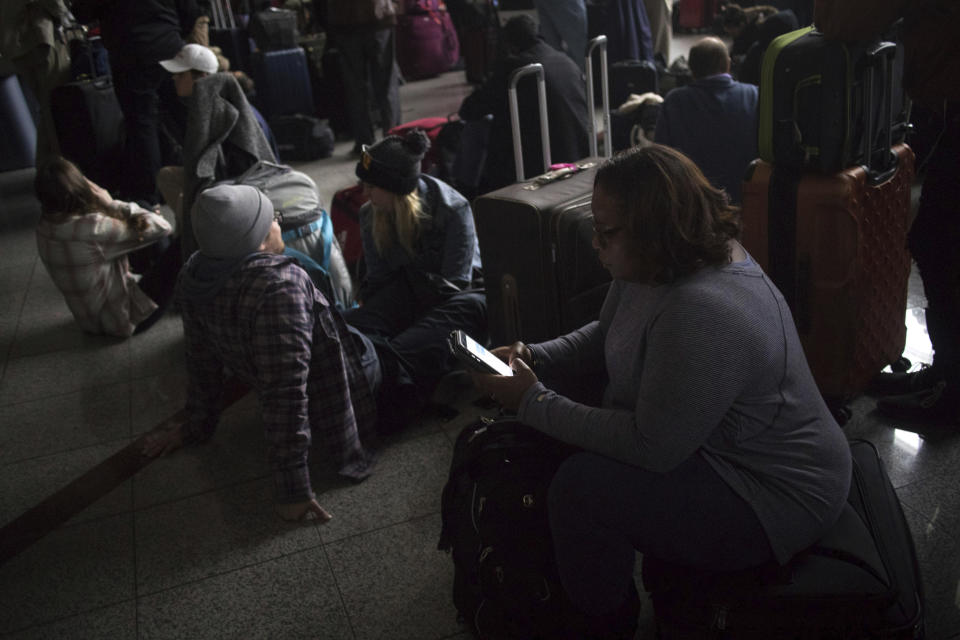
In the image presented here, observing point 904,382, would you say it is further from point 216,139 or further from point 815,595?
point 216,139

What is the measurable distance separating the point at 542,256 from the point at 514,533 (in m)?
0.99

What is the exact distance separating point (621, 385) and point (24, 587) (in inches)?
72.7

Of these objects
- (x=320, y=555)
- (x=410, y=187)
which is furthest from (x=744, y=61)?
(x=320, y=555)

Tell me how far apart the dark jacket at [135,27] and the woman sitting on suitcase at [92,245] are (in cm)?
168

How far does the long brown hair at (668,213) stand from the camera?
1.52 meters

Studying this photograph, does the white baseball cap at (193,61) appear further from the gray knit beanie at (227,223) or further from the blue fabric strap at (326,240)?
the gray knit beanie at (227,223)

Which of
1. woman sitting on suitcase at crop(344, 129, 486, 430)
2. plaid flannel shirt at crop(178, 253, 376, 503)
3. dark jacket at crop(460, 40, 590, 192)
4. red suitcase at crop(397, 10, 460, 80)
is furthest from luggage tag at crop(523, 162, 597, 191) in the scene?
red suitcase at crop(397, 10, 460, 80)

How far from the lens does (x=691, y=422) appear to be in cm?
147

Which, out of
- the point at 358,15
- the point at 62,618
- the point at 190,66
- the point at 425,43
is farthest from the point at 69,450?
the point at 425,43

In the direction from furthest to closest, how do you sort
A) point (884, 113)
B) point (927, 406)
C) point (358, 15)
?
point (358, 15) < point (927, 406) < point (884, 113)

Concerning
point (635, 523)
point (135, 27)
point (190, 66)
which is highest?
point (135, 27)

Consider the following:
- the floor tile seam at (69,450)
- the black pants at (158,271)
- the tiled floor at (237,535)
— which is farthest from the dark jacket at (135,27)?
the floor tile seam at (69,450)

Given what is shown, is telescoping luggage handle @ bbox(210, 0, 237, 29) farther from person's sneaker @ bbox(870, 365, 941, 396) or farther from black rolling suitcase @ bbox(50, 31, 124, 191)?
person's sneaker @ bbox(870, 365, 941, 396)

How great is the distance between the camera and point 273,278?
2.33 m
